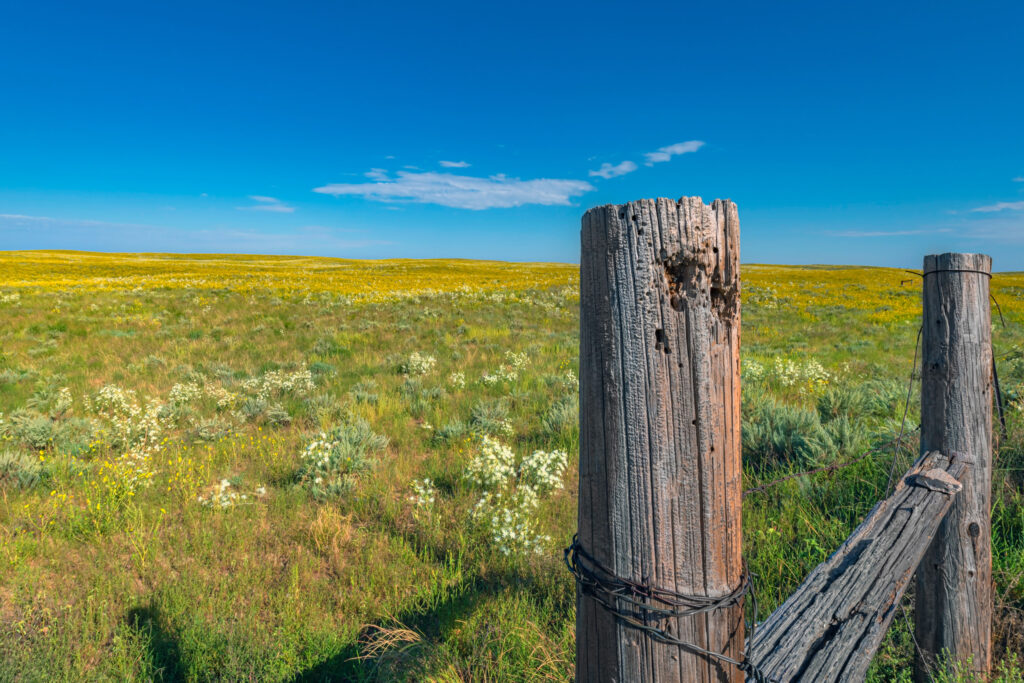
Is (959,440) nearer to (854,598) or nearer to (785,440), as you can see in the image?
(854,598)

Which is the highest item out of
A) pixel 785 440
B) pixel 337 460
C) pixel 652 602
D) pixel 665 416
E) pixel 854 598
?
pixel 665 416

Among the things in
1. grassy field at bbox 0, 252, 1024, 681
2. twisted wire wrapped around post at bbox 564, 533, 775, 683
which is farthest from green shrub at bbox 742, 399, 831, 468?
twisted wire wrapped around post at bbox 564, 533, 775, 683

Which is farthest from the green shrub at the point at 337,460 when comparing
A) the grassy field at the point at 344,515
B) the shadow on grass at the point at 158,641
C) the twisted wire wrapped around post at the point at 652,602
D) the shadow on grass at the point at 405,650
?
the twisted wire wrapped around post at the point at 652,602

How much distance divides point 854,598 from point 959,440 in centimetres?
122

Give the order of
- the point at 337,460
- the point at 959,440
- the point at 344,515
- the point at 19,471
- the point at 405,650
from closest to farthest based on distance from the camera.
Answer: the point at 959,440
the point at 405,650
the point at 344,515
the point at 19,471
the point at 337,460

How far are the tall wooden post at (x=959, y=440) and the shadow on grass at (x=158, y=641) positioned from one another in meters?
3.76

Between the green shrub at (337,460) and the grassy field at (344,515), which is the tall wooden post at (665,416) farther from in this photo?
the green shrub at (337,460)

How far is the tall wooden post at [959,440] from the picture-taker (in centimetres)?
236

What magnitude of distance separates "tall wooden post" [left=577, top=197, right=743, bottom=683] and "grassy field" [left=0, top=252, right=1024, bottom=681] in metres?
1.50

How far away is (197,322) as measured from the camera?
17047 millimetres

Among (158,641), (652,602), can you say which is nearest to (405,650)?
(158,641)

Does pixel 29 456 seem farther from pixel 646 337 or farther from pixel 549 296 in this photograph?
pixel 549 296

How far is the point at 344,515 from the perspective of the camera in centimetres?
444

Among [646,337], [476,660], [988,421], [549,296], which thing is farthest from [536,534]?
[549,296]
